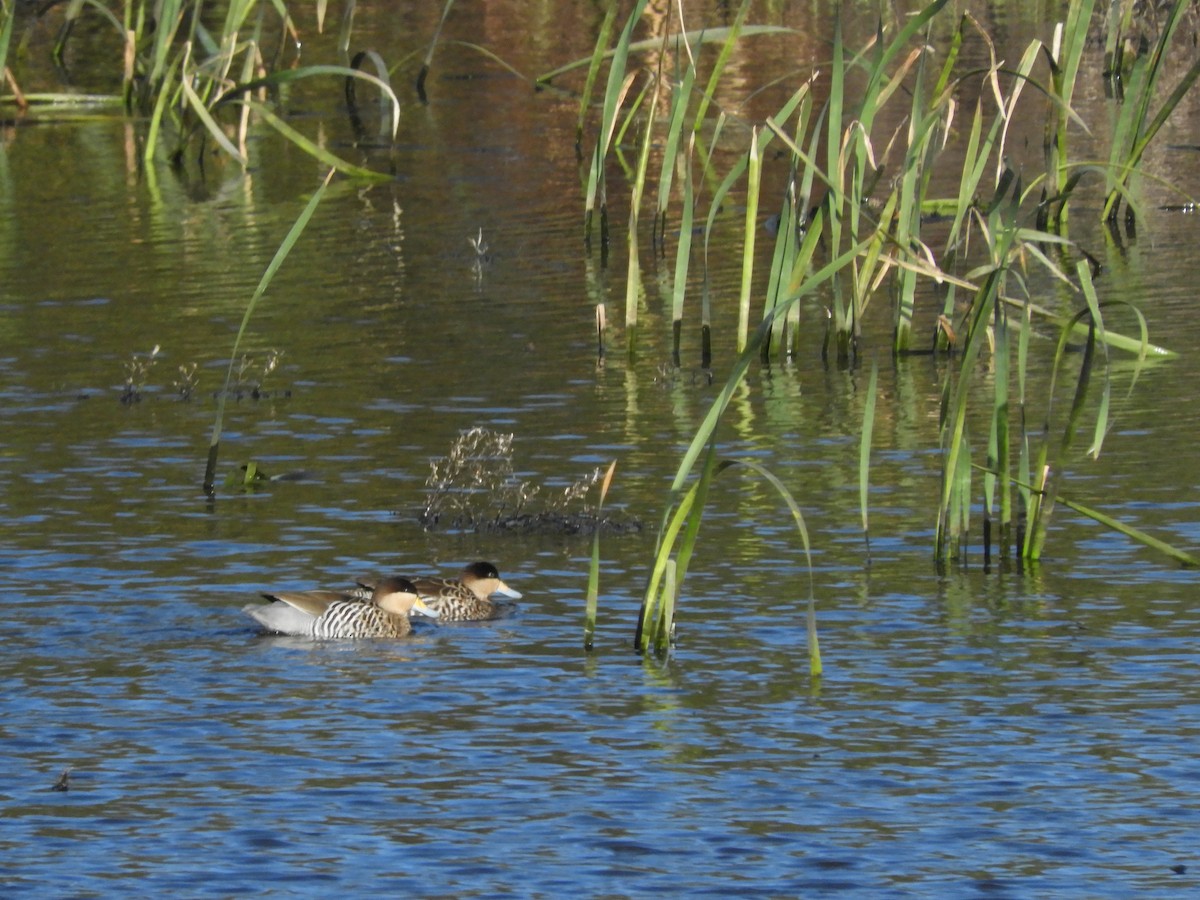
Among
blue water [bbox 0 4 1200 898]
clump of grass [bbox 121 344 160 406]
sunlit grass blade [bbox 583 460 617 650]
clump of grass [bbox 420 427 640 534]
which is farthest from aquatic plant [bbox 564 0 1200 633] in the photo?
clump of grass [bbox 121 344 160 406]

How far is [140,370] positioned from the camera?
16109 mm

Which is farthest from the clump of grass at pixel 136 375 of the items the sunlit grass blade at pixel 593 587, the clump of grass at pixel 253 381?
the sunlit grass blade at pixel 593 587

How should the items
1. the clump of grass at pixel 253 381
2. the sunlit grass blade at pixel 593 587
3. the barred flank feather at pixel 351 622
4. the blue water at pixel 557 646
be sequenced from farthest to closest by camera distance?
the clump of grass at pixel 253 381
the barred flank feather at pixel 351 622
the sunlit grass blade at pixel 593 587
the blue water at pixel 557 646

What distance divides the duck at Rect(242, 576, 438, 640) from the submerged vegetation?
115 cm

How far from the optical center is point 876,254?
12.8m

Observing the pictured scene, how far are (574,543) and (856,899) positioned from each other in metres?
5.01

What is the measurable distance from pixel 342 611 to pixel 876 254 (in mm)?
3836

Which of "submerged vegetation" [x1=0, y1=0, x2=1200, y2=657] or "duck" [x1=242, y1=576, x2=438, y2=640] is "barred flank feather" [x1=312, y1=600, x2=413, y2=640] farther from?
"submerged vegetation" [x1=0, y1=0, x2=1200, y2=657]

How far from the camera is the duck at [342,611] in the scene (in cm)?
1030

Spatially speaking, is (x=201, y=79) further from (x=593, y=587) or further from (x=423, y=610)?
(x=593, y=587)

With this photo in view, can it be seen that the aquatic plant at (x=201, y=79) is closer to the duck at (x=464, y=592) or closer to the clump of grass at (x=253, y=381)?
the clump of grass at (x=253, y=381)

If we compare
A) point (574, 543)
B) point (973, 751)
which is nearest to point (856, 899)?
point (973, 751)

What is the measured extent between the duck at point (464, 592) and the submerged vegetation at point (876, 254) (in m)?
0.87

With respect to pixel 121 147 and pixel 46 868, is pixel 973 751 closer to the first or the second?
pixel 46 868
